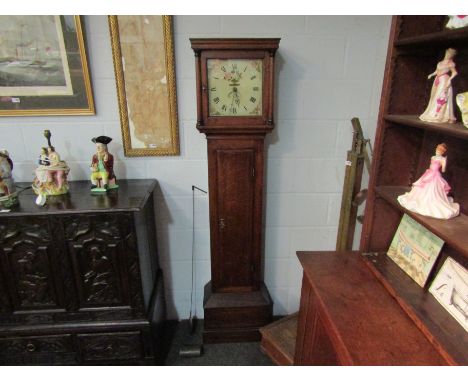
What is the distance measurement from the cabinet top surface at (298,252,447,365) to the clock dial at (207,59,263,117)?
0.75 m

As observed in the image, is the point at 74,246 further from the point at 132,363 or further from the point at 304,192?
the point at 304,192

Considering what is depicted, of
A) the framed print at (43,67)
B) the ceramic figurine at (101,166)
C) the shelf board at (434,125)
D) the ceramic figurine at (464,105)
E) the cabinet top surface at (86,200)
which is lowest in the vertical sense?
the cabinet top surface at (86,200)

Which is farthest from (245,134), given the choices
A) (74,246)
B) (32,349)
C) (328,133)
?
(32,349)

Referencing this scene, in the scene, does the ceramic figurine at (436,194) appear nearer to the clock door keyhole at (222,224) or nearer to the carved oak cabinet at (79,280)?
the clock door keyhole at (222,224)

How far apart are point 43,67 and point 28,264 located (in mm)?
946

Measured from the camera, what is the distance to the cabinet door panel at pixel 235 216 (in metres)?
1.54

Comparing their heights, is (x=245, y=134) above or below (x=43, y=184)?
above

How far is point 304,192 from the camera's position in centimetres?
181

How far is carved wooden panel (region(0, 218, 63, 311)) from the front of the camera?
52.9 inches

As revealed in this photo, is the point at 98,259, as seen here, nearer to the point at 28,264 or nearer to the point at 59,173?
the point at 28,264

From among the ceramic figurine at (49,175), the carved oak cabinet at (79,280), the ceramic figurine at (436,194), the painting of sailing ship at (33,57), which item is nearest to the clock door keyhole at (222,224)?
the carved oak cabinet at (79,280)

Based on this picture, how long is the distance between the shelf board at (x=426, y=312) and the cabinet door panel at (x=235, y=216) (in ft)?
2.13

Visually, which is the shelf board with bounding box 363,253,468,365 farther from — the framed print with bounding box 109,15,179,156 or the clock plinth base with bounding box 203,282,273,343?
the framed print with bounding box 109,15,179,156

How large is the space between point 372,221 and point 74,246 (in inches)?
52.8
